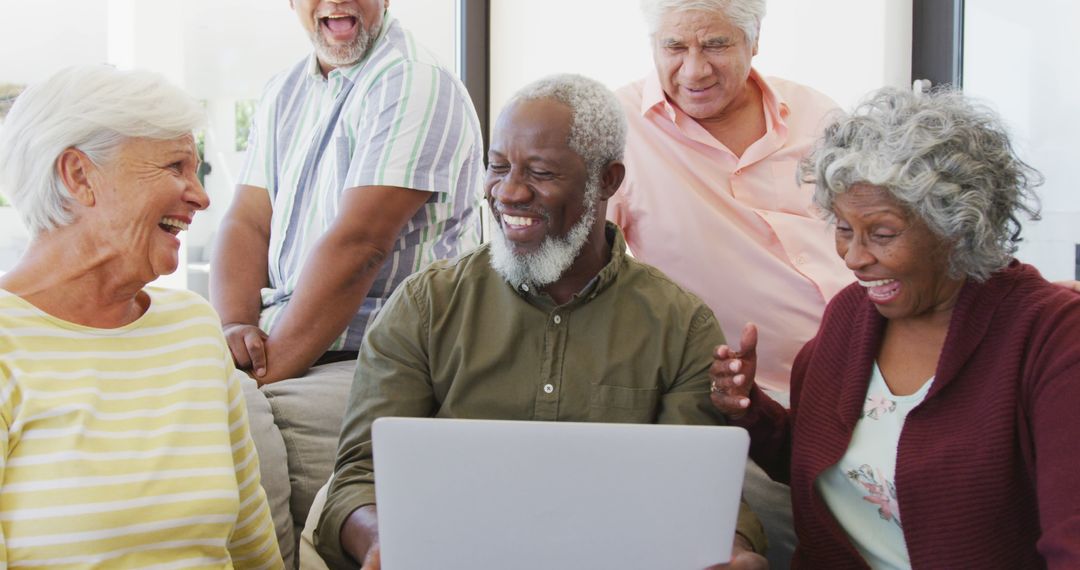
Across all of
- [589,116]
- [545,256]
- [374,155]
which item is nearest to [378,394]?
[545,256]

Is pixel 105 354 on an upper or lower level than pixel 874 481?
upper

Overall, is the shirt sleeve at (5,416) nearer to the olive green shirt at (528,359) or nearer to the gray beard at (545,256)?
the olive green shirt at (528,359)

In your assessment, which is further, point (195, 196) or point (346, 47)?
point (346, 47)

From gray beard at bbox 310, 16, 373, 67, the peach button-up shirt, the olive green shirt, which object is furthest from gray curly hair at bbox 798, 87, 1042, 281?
gray beard at bbox 310, 16, 373, 67

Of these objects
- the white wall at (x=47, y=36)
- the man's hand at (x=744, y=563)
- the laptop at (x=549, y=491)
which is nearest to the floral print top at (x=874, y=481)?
the man's hand at (x=744, y=563)

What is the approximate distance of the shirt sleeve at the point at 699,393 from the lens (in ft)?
5.80

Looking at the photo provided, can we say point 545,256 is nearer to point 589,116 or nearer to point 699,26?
point 589,116

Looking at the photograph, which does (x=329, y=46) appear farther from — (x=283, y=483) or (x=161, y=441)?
(x=161, y=441)

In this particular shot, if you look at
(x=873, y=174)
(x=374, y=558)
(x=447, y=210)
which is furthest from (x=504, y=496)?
(x=447, y=210)

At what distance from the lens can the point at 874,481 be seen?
170 cm

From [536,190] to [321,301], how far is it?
656 millimetres

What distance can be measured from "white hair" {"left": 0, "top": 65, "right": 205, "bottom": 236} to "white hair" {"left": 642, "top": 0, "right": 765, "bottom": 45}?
3.89ft

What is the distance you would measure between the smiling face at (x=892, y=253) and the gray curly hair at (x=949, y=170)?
16 mm

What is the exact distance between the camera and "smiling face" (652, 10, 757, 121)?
92.4 inches
